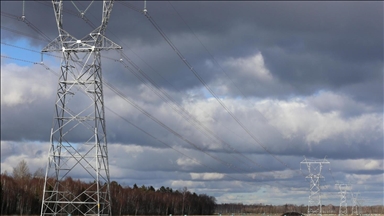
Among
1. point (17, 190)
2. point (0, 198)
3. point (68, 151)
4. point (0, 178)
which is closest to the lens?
point (68, 151)

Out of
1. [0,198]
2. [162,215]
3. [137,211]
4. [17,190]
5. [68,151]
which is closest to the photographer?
[68,151]

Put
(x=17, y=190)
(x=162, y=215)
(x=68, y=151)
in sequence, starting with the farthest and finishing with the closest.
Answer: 1. (x=162, y=215)
2. (x=17, y=190)
3. (x=68, y=151)

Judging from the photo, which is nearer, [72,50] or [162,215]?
[72,50]

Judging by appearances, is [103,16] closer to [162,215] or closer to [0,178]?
[0,178]

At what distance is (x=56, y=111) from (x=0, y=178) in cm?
10537

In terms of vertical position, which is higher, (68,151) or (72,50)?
(72,50)

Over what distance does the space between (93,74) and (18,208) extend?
88.7 m

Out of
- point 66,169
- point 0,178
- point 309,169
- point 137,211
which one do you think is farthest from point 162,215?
point 66,169

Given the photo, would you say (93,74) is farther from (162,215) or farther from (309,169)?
(162,215)

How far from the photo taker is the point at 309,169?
13025cm

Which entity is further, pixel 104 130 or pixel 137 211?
pixel 137 211

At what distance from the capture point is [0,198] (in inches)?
4820

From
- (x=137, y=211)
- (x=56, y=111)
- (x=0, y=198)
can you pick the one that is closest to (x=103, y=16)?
(x=56, y=111)

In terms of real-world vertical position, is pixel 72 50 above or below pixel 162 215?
above
